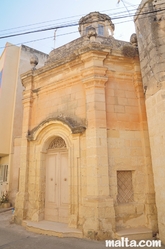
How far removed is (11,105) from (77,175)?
7887mm

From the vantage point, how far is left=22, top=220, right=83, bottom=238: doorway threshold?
482cm

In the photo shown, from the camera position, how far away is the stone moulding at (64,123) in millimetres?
5496

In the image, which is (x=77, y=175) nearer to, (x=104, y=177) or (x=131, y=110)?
(x=104, y=177)

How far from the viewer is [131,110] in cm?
582

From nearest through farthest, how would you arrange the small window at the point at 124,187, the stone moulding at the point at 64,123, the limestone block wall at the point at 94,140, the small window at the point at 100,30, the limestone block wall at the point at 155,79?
the limestone block wall at the point at 155,79
the limestone block wall at the point at 94,140
the small window at the point at 124,187
the stone moulding at the point at 64,123
the small window at the point at 100,30

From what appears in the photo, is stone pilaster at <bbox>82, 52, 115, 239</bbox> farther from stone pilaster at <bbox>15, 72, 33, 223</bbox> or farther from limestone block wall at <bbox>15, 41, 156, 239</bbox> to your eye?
stone pilaster at <bbox>15, 72, 33, 223</bbox>

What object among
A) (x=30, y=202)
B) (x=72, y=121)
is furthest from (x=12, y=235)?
(x=72, y=121)

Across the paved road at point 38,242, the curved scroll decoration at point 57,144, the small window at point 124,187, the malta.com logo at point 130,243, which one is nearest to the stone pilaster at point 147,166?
the small window at point 124,187

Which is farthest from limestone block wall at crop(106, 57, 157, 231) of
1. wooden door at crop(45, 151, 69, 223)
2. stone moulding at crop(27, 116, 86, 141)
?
wooden door at crop(45, 151, 69, 223)

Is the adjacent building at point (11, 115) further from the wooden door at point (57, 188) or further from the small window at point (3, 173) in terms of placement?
the wooden door at point (57, 188)

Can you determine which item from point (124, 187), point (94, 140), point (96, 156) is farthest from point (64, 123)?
point (124, 187)

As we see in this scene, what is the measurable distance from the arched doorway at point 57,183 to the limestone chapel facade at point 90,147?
30 mm

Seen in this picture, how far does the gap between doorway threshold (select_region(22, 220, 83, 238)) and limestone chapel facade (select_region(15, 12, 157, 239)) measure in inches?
7.1

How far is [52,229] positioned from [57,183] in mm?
1373
